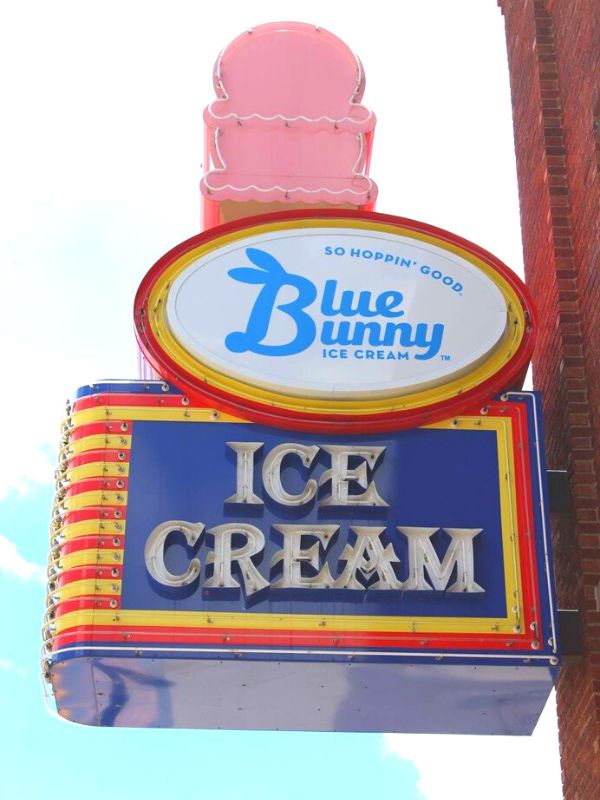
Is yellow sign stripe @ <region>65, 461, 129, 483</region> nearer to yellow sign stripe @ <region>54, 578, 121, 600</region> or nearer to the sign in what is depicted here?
the sign

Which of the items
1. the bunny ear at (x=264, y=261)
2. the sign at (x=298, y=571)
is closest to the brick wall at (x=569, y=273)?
the sign at (x=298, y=571)

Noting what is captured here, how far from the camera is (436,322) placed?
10.2 metres

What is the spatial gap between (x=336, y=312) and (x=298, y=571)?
2.04 metres

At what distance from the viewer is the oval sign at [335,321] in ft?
32.3

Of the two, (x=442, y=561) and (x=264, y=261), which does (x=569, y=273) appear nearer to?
(x=264, y=261)

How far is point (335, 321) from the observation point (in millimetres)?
10242

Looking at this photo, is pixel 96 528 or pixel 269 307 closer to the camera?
pixel 96 528

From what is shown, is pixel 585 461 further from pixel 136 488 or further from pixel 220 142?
pixel 220 142

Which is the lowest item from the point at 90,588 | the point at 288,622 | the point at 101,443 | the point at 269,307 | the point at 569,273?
the point at 288,622

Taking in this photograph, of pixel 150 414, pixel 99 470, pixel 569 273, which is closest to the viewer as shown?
pixel 99 470

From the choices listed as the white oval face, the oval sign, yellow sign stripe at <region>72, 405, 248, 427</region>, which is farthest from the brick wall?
yellow sign stripe at <region>72, 405, 248, 427</region>

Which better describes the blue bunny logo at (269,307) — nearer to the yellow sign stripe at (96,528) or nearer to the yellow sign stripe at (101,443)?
the yellow sign stripe at (101,443)

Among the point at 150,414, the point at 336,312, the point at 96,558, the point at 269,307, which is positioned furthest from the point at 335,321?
the point at 96,558

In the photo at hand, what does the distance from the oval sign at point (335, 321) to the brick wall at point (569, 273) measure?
0.78 metres
